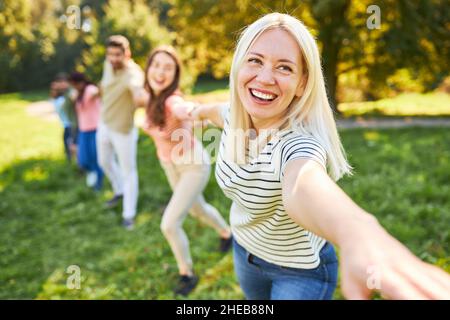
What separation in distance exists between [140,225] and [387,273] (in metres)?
4.28

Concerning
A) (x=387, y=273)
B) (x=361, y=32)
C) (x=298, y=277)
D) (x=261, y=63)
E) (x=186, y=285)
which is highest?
(x=361, y=32)

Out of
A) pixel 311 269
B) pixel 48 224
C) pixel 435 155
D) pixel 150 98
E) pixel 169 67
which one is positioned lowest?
pixel 48 224

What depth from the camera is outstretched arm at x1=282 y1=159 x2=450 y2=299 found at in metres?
0.83

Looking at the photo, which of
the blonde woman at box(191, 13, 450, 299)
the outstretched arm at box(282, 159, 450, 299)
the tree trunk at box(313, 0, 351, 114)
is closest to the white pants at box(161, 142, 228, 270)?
the blonde woman at box(191, 13, 450, 299)

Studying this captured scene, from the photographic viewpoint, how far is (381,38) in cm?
1231

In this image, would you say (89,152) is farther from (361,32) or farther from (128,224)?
(361,32)

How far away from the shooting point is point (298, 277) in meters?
1.89

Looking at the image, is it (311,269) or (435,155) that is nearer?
(311,269)

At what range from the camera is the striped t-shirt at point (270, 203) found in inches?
61.9

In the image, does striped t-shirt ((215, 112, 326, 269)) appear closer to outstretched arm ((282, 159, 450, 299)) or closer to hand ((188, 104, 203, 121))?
outstretched arm ((282, 159, 450, 299))

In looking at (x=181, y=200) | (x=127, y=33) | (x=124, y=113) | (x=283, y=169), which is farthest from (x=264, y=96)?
(x=127, y=33)
